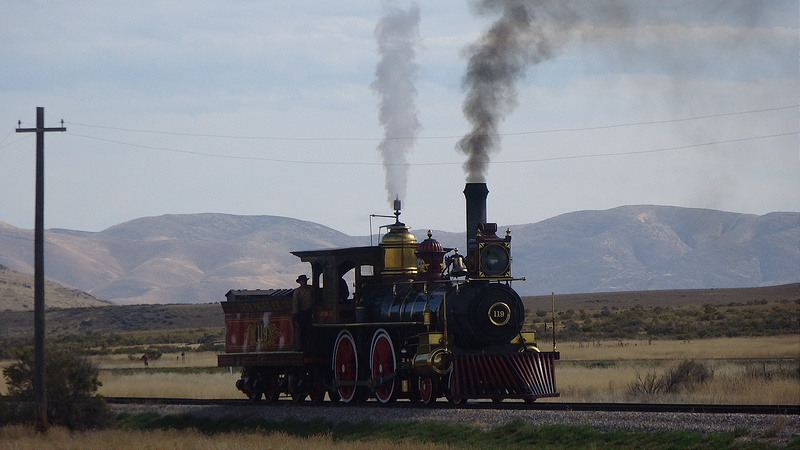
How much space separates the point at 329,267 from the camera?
88.8ft

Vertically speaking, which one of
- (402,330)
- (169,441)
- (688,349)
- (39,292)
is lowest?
(169,441)

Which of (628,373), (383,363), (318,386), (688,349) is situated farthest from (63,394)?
(688,349)

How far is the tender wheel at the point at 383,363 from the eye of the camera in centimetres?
2478

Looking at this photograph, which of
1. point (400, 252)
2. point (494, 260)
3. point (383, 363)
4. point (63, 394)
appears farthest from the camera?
point (63, 394)

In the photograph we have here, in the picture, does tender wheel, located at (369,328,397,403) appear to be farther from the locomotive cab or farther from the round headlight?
the round headlight

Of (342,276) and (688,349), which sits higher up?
(342,276)

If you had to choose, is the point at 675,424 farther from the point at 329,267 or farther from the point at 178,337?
the point at 178,337

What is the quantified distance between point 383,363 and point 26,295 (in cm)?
14912

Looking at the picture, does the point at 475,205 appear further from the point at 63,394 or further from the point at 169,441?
the point at 63,394

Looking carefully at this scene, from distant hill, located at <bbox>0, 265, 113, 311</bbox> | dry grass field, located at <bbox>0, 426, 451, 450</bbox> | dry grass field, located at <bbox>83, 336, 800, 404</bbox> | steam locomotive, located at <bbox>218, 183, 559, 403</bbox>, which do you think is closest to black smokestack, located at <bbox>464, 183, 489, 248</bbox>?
steam locomotive, located at <bbox>218, 183, 559, 403</bbox>

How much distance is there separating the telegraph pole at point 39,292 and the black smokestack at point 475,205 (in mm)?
8949

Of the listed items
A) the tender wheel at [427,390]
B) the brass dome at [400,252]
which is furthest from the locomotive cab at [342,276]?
the tender wheel at [427,390]

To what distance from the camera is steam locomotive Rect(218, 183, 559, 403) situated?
23.3 meters

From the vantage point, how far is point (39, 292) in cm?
2453
